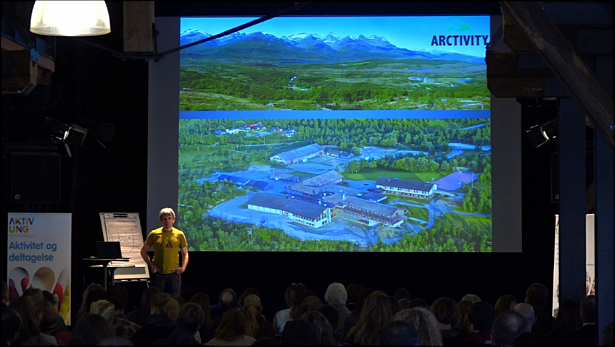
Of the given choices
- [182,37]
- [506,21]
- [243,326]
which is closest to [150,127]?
[182,37]

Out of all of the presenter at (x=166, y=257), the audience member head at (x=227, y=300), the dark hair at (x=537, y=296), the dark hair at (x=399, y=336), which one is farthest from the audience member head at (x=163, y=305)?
the presenter at (x=166, y=257)

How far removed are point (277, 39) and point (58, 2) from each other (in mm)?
6908

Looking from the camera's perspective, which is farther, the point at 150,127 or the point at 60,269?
the point at 150,127

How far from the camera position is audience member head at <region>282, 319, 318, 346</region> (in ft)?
11.5

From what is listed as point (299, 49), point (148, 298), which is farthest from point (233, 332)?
point (299, 49)

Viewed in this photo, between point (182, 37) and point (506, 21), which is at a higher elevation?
point (182, 37)

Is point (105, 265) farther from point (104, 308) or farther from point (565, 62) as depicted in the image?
point (565, 62)

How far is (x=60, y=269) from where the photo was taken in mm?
8070

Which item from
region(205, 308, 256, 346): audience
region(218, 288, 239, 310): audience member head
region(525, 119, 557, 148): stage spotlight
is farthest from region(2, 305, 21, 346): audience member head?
region(525, 119, 557, 148): stage spotlight

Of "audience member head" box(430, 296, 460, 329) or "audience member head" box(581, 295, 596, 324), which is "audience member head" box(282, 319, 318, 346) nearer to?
"audience member head" box(430, 296, 460, 329)

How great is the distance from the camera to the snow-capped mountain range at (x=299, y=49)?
33.6 ft

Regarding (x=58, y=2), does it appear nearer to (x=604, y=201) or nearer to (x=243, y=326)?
(x=243, y=326)

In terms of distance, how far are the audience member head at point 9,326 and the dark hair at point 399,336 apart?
1.63 meters

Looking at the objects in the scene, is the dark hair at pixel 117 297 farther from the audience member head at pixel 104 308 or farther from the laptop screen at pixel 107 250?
the laptop screen at pixel 107 250
